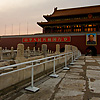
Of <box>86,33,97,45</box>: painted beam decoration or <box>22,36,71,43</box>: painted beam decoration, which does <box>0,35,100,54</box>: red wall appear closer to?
<box>86,33,97,45</box>: painted beam decoration

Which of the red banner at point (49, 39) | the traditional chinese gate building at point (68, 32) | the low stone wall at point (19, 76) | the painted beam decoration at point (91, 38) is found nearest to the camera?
the low stone wall at point (19, 76)

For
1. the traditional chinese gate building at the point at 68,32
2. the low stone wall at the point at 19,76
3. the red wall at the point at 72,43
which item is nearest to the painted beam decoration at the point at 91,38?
the traditional chinese gate building at the point at 68,32

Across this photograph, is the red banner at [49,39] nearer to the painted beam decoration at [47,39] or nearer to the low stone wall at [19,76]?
the painted beam decoration at [47,39]

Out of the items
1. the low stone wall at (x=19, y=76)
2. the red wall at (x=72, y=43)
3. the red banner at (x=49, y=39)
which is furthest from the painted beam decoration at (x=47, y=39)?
the low stone wall at (x=19, y=76)

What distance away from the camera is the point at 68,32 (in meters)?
23.4

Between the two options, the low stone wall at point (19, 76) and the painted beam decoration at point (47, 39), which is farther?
the painted beam decoration at point (47, 39)

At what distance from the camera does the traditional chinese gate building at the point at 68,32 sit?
2233cm

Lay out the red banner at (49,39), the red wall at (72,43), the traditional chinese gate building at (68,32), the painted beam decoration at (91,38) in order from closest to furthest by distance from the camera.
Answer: the painted beam decoration at (91,38) → the red wall at (72,43) → the traditional chinese gate building at (68,32) → the red banner at (49,39)

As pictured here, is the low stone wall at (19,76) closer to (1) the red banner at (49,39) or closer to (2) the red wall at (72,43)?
(2) the red wall at (72,43)

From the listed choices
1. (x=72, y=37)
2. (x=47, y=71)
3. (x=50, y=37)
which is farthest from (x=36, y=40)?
(x=47, y=71)

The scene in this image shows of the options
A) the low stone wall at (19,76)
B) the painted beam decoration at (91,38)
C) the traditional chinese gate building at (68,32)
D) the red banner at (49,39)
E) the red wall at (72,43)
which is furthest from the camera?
the red banner at (49,39)

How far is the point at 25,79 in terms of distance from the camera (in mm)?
3504

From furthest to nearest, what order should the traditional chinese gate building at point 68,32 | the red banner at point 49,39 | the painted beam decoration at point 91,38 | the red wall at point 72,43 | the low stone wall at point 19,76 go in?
the red banner at point 49,39, the traditional chinese gate building at point 68,32, the red wall at point 72,43, the painted beam decoration at point 91,38, the low stone wall at point 19,76

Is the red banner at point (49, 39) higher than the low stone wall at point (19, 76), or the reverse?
the red banner at point (49, 39)
